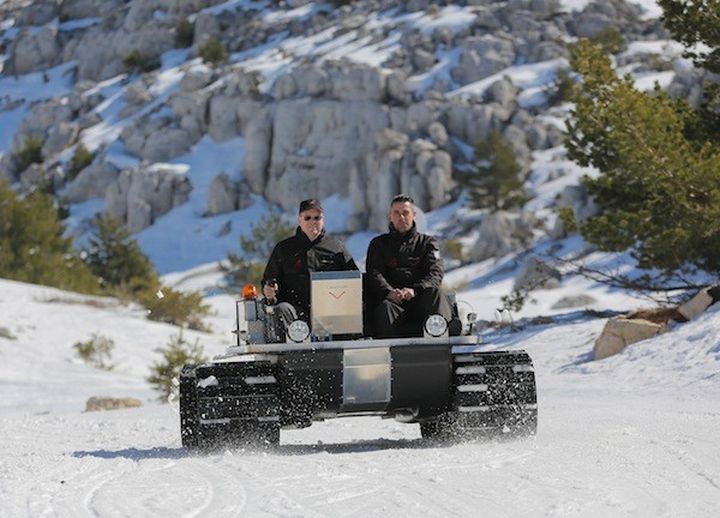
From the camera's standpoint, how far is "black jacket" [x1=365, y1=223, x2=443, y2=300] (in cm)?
1222

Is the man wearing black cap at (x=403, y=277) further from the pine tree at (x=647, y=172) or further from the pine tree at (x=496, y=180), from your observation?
the pine tree at (x=496, y=180)

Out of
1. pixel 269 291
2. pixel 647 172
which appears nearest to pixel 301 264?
pixel 269 291

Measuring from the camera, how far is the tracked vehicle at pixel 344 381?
1141 cm

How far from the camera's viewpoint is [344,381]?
451 inches

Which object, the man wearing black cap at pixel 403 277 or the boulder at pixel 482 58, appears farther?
the boulder at pixel 482 58

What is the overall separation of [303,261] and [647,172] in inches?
497

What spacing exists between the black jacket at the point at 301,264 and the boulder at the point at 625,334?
10.5 m

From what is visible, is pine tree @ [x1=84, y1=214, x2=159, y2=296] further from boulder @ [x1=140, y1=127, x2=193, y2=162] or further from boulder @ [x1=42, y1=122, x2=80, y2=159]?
boulder @ [x1=42, y1=122, x2=80, y2=159]

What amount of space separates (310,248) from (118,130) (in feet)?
320

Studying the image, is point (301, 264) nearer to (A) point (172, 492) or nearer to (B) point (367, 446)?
(B) point (367, 446)

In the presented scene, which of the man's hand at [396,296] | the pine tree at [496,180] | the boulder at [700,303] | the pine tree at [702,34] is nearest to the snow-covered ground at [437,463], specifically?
the boulder at [700,303]

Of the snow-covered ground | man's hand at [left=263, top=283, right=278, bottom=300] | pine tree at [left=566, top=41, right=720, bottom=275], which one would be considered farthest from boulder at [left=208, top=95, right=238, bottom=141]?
man's hand at [left=263, top=283, right=278, bottom=300]

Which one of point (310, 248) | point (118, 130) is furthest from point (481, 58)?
point (310, 248)

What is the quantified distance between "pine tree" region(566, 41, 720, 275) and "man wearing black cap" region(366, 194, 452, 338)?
11.9m
